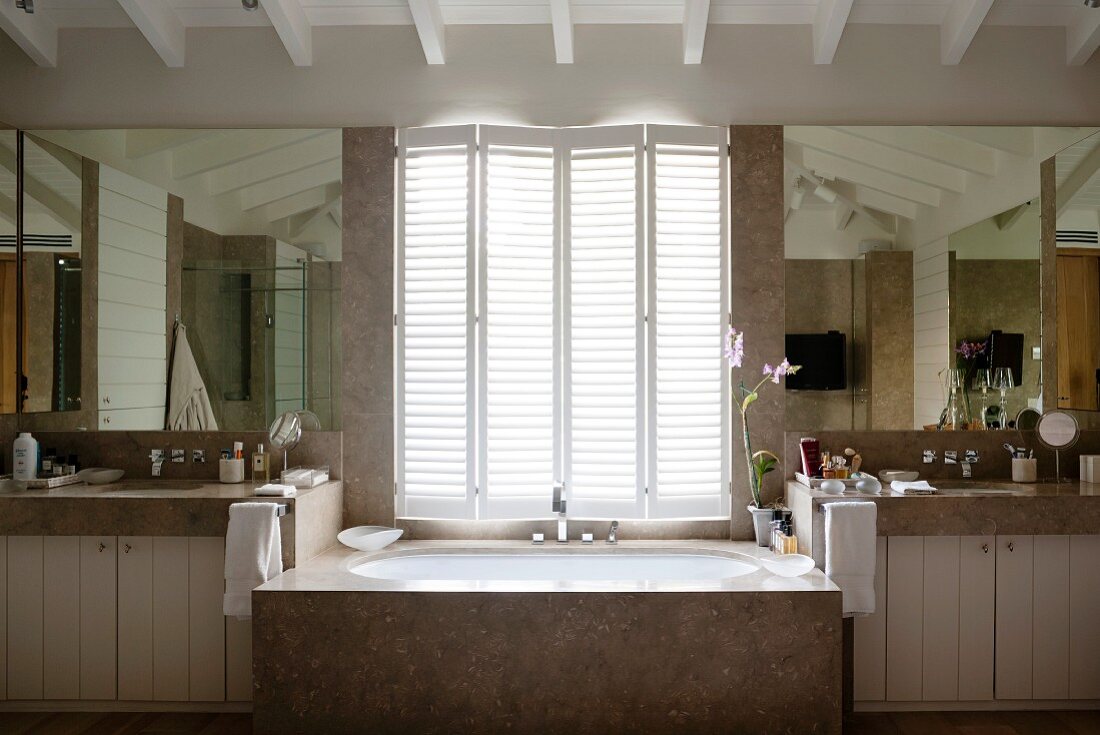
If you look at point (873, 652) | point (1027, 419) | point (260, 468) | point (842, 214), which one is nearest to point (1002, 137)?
point (842, 214)

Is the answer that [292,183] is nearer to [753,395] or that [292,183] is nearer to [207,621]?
[207,621]

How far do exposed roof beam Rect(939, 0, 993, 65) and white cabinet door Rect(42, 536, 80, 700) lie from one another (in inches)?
164

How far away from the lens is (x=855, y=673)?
9.70 ft

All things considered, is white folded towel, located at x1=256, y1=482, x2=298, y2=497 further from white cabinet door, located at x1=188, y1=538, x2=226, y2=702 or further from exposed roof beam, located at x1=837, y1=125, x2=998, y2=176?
exposed roof beam, located at x1=837, y1=125, x2=998, y2=176

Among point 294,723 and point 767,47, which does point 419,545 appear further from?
point 767,47

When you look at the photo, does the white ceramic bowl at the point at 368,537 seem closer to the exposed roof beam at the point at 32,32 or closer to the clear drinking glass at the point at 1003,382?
the exposed roof beam at the point at 32,32

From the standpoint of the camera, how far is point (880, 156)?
3.36 metres

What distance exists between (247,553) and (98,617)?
79 centimetres

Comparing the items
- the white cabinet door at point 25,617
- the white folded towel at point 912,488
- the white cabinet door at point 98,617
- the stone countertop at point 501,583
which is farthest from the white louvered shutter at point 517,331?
the white cabinet door at point 25,617

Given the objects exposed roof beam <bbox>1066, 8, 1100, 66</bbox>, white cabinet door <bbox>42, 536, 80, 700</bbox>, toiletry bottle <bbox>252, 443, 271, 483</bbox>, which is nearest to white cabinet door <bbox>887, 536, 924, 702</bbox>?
exposed roof beam <bbox>1066, 8, 1100, 66</bbox>

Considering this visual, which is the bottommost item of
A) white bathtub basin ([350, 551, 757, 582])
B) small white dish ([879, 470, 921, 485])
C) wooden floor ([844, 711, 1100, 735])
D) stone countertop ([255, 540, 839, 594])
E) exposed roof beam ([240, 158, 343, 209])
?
wooden floor ([844, 711, 1100, 735])

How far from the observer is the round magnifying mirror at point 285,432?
10.8ft

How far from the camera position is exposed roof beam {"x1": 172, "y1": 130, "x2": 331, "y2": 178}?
134 inches

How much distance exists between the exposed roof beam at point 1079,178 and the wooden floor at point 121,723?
13.3ft
